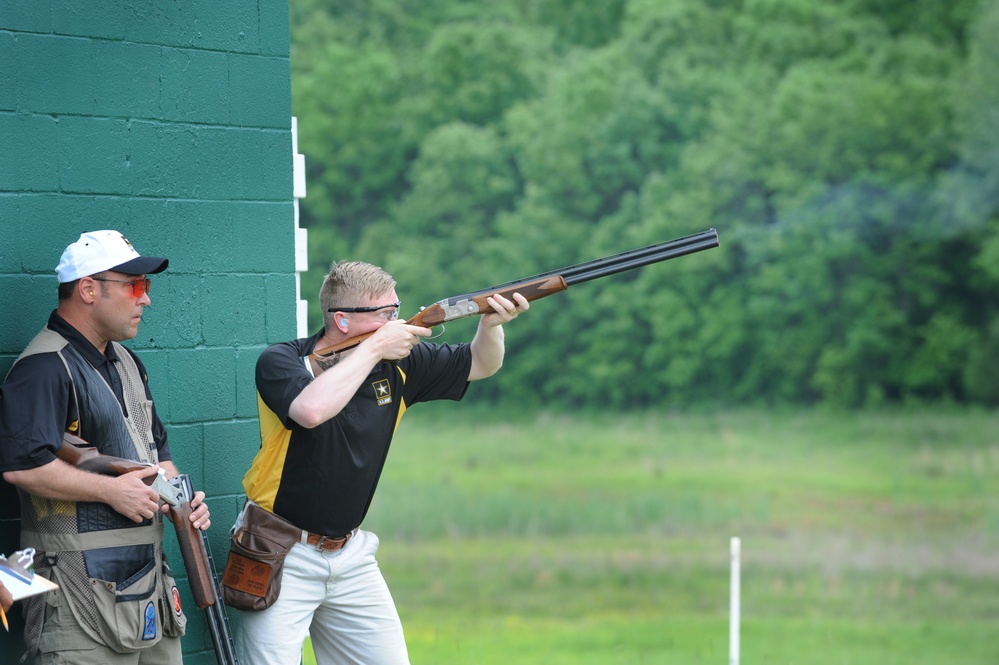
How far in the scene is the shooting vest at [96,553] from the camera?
3271 millimetres

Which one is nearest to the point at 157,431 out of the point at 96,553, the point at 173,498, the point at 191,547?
the point at 173,498

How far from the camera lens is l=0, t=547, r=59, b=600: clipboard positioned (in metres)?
3.00

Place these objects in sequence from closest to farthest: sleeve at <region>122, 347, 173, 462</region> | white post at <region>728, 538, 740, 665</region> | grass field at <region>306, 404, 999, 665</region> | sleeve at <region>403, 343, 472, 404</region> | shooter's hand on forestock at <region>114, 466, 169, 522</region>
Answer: shooter's hand on forestock at <region>114, 466, 169, 522</region> → sleeve at <region>122, 347, 173, 462</region> → sleeve at <region>403, 343, 472, 404</region> → white post at <region>728, 538, 740, 665</region> → grass field at <region>306, 404, 999, 665</region>

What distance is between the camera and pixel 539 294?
160 inches

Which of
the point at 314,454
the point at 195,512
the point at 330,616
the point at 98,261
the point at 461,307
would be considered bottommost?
the point at 330,616

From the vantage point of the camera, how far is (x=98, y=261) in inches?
133

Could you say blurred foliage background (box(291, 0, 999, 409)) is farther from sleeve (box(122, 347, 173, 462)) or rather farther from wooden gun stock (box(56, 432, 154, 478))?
wooden gun stock (box(56, 432, 154, 478))

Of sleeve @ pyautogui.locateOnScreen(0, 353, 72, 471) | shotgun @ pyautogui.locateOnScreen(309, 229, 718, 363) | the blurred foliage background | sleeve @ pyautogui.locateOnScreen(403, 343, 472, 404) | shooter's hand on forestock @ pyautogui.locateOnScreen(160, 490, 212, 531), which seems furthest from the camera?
the blurred foliage background

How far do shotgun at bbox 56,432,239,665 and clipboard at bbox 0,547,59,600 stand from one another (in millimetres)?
297

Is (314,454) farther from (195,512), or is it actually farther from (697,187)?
(697,187)

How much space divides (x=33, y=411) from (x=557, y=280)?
5.85 feet

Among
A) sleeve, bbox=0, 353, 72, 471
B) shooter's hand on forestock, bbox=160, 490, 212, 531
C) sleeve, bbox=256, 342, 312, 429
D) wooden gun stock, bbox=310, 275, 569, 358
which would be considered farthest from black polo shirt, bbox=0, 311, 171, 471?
wooden gun stock, bbox=310, 275, 569, 358

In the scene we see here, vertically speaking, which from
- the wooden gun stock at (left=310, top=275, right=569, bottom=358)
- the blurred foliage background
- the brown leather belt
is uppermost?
the blurred foliage background

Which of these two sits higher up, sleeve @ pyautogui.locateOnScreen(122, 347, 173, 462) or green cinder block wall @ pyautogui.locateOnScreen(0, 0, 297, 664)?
green cinder block wall @ pyautogui.locateOnScreen(0, 0, 297, 664)
